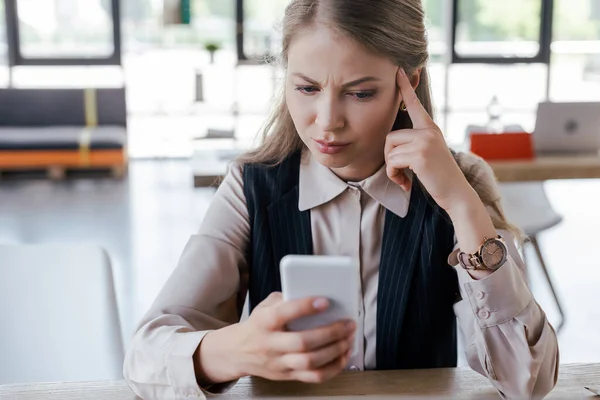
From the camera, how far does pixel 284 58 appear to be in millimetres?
1452

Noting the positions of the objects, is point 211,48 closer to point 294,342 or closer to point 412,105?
point 412,105

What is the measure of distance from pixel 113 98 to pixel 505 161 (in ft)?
16.1

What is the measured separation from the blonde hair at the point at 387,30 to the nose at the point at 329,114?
11cm

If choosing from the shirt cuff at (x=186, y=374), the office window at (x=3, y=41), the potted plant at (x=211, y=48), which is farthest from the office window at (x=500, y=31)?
the shirt cuff at (x=186, y=374)

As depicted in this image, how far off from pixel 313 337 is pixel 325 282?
0.09 m

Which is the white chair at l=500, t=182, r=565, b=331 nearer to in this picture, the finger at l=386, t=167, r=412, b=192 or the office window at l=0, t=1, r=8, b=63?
the finger at l=386, t=167, r=412, b=192

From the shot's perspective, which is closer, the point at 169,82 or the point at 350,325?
the point at 350,325

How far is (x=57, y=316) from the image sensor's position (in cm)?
172

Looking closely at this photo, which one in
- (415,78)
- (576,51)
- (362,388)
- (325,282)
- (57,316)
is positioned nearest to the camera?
(325,282)

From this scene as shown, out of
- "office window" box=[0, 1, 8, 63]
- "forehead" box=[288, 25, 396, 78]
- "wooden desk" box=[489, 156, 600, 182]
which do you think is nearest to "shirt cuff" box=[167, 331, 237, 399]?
"forehead" box=[288, 25, 396, 78]

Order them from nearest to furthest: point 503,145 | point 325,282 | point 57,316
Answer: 1. point 325,282
2. point 57,316
3. point 503,145

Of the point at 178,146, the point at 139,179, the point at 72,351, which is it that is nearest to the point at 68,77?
the point at 178,146

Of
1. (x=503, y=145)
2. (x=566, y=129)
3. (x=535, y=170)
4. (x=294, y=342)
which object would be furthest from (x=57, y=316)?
(x=566, y=129)

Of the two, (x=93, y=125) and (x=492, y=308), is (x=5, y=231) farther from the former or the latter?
(x=492, y=308)
